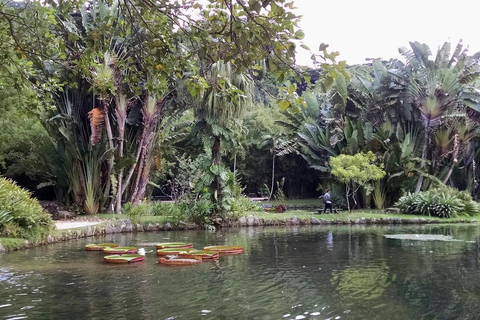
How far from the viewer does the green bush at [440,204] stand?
Answer: 1834 centimetres

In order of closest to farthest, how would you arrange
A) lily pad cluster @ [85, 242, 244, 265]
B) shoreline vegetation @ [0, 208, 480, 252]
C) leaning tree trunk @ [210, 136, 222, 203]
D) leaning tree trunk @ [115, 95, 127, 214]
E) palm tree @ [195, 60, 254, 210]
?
lily pad cluster @ [85, 242, 244, 265], shoreline vegetation @ [0, 208, 480, 252], palm tree @ [195, 60, 254, 210], leaning tree trunk @ [210, 136, 222, 203], leaning tree trunk @ [115, 95, 127, 214]

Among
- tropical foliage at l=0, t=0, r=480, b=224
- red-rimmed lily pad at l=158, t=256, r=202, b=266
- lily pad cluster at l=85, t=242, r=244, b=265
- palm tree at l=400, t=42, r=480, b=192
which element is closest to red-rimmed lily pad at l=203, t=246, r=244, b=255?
lily pad cluster at l=85, t=242, r=244, b=265

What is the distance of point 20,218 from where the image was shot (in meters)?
10.7

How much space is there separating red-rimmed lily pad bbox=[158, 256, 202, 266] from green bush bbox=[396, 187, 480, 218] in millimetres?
12933

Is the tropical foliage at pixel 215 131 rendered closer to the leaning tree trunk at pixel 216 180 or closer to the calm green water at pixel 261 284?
the leaning tree trunk at pixel 216 180

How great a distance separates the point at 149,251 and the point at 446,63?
758 inches

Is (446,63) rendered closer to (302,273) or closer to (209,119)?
(209,119)

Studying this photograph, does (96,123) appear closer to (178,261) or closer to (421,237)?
(178,261)

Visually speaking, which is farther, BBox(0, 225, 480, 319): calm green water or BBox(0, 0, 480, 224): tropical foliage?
BBox(0, 0, 480, 224): tropical foliage

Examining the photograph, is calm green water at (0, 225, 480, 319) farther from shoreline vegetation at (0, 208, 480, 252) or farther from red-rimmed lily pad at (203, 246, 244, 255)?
shoreline vegetation at (0, 208, 480, 252)

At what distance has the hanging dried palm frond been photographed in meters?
16.3

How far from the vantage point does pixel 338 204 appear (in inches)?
891

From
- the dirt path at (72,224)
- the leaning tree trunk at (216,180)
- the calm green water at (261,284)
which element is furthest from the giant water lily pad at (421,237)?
the dirt path at (72,224)

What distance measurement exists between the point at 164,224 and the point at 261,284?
9.05m
